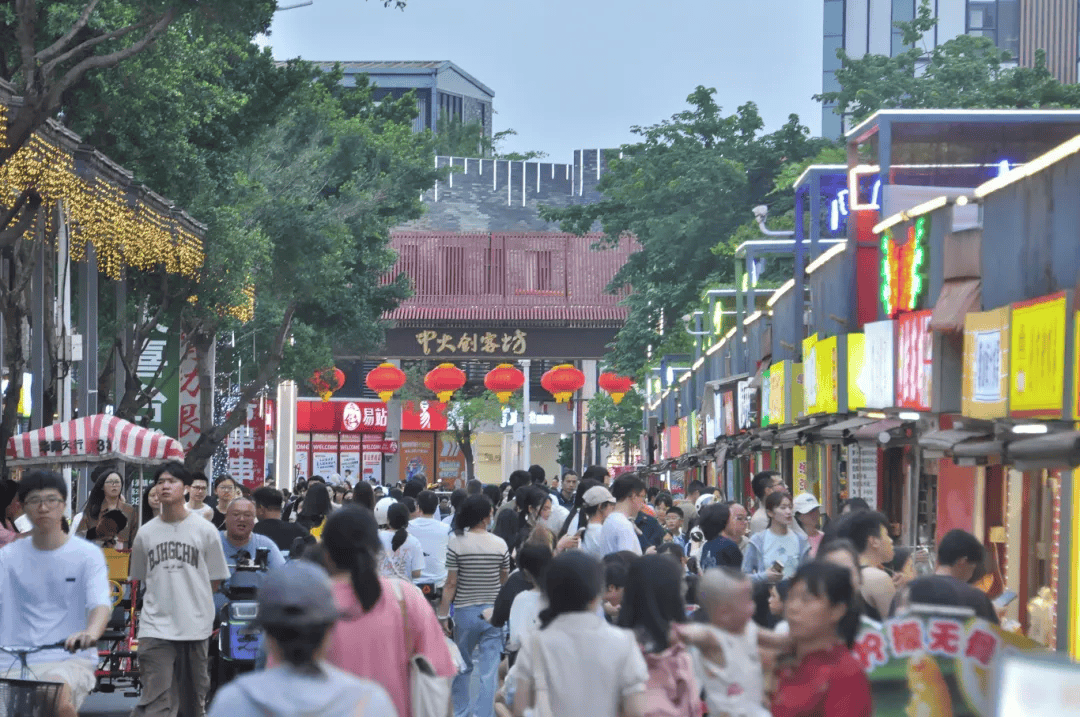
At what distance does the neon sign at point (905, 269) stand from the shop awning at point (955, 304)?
1.28m

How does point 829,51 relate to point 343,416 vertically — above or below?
above

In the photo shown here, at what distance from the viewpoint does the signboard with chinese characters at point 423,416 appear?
70.2 m

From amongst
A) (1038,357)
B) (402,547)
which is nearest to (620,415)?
(402,547)

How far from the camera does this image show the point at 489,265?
196 feet

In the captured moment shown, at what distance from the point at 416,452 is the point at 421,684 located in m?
64.7

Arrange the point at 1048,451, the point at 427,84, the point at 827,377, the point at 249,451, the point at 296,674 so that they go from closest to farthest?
the point at 296,674
the point at 1048,451
the point at 827,377
the point at 249,451
the point at 427,84

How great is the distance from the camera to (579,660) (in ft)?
21.8

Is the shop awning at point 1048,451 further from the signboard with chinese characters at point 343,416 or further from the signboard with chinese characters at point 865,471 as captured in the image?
the signboard with chinese characters at point 343,416

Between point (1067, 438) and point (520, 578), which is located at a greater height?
point (1067, 438)

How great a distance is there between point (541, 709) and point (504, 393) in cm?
3404

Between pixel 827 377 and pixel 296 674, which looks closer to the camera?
pixel 296 674

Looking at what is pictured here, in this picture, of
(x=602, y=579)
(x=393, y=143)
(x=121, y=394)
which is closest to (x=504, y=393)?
(x=393, y=143)

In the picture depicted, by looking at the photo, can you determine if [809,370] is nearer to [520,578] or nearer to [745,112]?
[520,578]

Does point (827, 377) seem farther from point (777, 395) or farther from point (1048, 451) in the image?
point (1048, 451)
